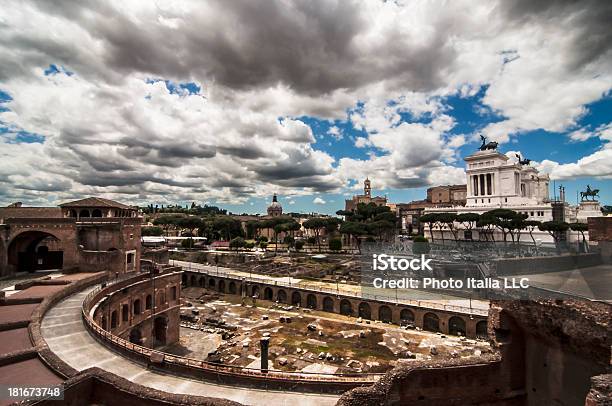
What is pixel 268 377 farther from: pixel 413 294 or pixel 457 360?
pixel 413 294

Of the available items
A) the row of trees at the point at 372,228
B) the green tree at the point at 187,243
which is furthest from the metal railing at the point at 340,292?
the row of trees at the point at 372,228

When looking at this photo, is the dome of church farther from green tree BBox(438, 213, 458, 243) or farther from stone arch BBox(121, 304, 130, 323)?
stone arch BBox(121, 304, 130, 323)

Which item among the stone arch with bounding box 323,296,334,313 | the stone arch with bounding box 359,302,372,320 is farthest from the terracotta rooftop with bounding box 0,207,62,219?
the stone arch with bounding box 359,302,372,320

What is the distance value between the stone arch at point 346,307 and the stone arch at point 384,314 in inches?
149

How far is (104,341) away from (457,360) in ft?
47.7

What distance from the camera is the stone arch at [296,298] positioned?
4536 cm

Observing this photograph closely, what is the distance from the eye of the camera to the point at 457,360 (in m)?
11.5

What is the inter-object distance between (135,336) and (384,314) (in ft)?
85.6

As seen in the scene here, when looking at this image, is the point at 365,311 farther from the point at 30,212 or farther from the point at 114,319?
the point at 30,212

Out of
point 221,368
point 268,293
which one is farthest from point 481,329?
point 268,293

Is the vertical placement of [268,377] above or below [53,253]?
below

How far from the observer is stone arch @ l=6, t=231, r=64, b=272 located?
28844 mm

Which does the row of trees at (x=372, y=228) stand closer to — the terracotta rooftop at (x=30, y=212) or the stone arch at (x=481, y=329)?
the stone arch at (x=481, y=329)

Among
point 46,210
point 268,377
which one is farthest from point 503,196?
point 46,210
